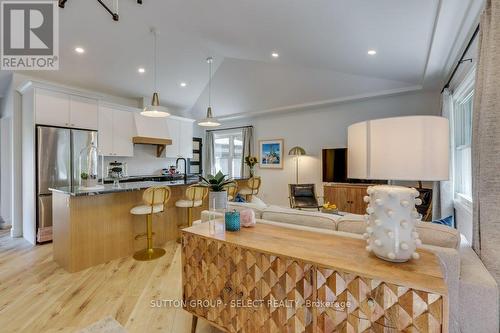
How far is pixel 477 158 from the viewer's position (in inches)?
54.2

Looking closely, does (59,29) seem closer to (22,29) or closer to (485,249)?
(22,29)

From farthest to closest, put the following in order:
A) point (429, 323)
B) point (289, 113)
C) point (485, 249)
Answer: point (289, 113) < point (485, 249) < point (429, 323)

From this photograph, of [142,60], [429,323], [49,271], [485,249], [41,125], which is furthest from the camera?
[142,60]

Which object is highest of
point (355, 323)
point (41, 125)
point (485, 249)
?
point (41, 125)

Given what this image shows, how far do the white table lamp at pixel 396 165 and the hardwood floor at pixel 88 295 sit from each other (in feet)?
5.22

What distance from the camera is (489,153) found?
125cm

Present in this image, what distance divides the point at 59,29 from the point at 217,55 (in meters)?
2.74

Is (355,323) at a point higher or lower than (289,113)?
lower

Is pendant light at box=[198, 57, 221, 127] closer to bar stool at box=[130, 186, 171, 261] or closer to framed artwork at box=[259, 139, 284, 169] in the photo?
bar stool at box=[130, 186, 171, 261]

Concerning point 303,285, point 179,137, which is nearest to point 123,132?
point 179,137

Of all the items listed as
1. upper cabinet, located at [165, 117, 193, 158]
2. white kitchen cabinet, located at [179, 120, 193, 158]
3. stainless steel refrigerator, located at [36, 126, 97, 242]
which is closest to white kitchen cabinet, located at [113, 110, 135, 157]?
stainless steel refrigerator, located at [36, 126, 97, 242]

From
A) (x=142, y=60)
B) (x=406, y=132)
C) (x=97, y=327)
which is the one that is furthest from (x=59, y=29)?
(x=406, y=132)

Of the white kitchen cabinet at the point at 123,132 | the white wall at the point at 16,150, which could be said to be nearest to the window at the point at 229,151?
the white kitchen cabinet at the point at 123,132

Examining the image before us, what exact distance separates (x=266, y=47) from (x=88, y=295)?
3.80 metres
